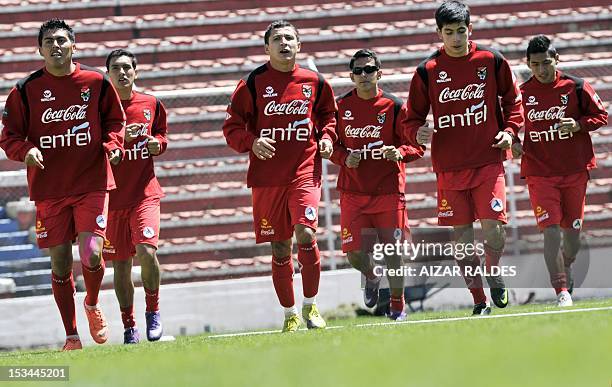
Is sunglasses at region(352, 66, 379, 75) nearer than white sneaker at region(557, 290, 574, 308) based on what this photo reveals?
No

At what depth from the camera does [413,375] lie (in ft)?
14.6

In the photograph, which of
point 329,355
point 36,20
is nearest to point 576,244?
point 329,355

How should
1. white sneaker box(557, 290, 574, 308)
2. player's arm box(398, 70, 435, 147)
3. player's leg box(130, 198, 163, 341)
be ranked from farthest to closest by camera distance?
white sneaker box(557, 290, 574, 308)
player's leg box(130, 198, 163, 341)
player's arm box(398, 70, 435, 147)

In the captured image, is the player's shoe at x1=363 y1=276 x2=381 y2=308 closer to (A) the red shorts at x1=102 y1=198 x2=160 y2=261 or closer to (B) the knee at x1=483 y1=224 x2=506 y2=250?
(B) the knee at x1=483 y1=224 x2=506 y2=250

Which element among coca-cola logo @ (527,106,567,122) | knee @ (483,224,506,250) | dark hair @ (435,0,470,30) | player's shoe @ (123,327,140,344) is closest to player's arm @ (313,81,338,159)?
dark hair @ (435,0,470,30)

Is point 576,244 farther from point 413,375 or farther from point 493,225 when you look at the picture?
point 413,375

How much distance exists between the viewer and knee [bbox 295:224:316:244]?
892 centimetres

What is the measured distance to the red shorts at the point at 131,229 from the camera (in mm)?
9641

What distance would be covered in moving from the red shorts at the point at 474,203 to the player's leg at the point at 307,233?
104cm

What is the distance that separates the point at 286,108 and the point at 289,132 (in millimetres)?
174

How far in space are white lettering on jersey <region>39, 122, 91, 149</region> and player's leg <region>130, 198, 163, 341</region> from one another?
1.10 metres

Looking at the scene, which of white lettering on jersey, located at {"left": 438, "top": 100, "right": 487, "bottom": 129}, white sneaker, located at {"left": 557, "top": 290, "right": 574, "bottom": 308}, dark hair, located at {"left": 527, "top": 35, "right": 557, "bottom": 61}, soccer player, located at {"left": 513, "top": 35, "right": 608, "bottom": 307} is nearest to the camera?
white lettering on jersey, located at {"left": 438, "top": 100, "right": 487, "bottom": 129}

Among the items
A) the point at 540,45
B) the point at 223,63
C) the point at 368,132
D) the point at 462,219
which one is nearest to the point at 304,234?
the point at 462,219

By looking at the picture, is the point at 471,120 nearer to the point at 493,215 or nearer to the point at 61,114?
the point at 493,215
